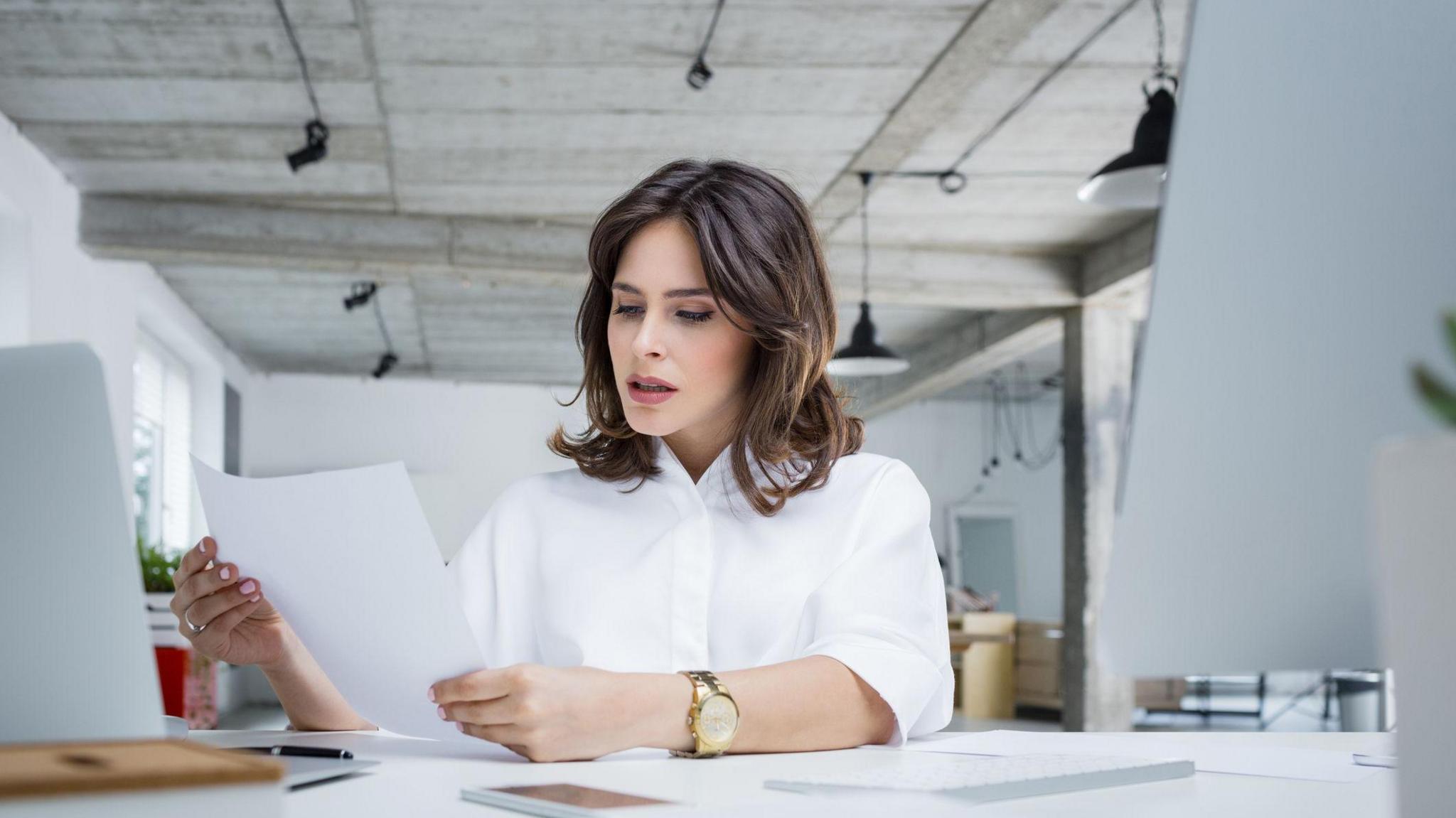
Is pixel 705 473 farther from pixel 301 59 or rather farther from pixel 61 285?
pixel 61 285

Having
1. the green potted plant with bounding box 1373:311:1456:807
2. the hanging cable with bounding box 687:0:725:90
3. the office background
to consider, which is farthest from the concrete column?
the green potted plant with bounding box 1373:311:1456:807

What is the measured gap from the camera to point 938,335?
1077 cm

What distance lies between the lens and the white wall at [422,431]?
1266 cm

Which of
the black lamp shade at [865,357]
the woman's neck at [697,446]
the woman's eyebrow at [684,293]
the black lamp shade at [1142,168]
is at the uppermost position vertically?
the black lamp shade at [1142,168]

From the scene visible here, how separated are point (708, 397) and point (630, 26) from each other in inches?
136

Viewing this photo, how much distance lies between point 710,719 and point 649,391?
17.7 inches

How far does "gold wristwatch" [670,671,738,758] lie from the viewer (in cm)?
112

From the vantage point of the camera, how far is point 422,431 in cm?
1317

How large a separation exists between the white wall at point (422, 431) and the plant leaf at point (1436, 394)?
1190 cm

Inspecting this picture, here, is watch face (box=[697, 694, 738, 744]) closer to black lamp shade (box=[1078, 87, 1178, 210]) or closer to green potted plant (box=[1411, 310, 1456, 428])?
green potted plant (box=[1411, 310, 1456, 428])

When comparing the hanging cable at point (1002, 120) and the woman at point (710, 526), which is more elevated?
the hanging cable at point (1002, 120)

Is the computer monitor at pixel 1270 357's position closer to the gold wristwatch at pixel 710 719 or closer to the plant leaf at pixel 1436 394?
the plant leaf at pixel 1436 394

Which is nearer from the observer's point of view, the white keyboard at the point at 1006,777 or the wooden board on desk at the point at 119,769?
the wooden board on desk at the point at 119,769

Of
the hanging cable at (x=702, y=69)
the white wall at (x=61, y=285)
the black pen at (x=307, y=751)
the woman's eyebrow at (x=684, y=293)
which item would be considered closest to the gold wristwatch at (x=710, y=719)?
the black pen at (x=307, y=751)
